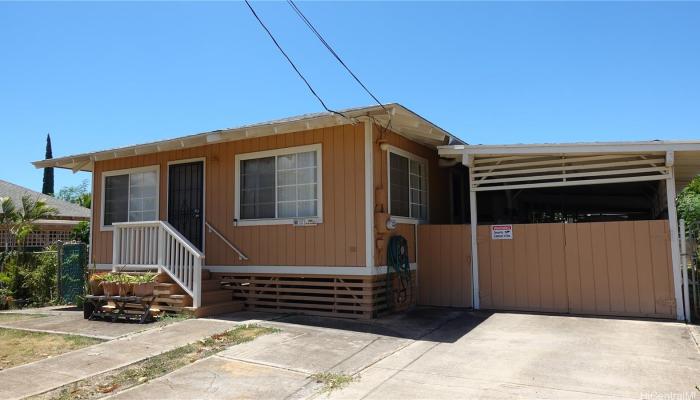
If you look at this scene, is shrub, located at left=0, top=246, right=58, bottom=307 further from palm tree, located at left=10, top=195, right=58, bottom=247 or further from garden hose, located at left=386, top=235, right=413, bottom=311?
garden hose, located at left=386, top=235, right=413, bottom=311

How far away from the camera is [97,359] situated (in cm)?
578

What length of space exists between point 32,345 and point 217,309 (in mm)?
2688

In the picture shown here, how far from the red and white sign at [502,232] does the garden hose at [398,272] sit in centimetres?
153

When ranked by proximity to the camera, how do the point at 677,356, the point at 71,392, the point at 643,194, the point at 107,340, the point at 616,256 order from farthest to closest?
the point at 643,194, the point at 616,256, the point at 107,340, the point at 677,356, the point at 71,392

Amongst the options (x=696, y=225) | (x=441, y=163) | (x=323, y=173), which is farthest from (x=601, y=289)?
(x=323, y=173)

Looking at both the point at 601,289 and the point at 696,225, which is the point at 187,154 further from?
the point at 696,225

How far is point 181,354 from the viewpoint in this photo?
586 centimetres

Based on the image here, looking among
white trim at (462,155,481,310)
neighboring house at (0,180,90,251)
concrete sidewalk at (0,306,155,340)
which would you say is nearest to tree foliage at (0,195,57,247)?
concrete sidewalk at (0,306,155,340)

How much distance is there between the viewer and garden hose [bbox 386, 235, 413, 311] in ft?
27.1

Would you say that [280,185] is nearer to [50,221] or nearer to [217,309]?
[217,309]

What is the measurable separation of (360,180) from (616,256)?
4159 mm

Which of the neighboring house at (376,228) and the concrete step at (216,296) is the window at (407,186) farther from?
the concrete step at (216,296)

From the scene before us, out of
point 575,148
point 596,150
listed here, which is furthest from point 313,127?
point 596,150

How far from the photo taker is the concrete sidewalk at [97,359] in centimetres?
493
